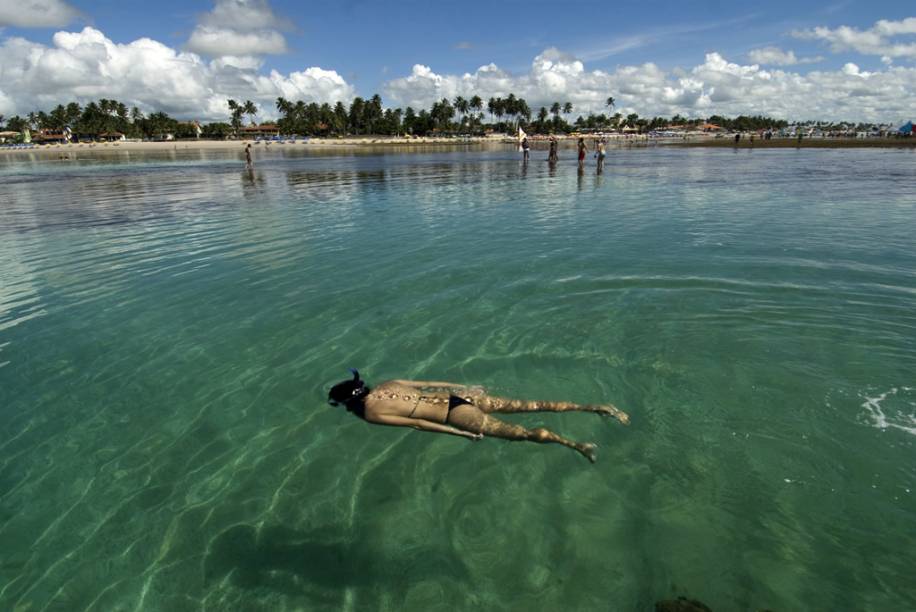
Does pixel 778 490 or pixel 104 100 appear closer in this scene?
pixel 778 490

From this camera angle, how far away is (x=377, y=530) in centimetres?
533

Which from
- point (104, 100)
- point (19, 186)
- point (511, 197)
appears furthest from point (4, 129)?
point (511, 197)

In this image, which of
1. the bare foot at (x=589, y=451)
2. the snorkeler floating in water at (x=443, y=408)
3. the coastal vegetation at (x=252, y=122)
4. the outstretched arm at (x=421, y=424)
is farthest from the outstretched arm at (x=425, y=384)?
the coastal vegetation at (x=252, y=122)

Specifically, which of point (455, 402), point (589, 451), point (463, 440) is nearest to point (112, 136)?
point (455, 402)

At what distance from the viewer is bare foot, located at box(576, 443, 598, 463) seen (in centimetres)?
623

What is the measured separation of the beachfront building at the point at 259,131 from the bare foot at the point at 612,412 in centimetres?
19831

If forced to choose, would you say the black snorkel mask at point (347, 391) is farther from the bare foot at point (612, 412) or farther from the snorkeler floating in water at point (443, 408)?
the bare foot at point (612, 412)

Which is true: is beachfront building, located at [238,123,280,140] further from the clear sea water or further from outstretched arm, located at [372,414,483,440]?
outstretched arm, located at [372,414,483,440]

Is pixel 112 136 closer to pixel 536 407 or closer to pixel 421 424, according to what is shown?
pixel 421 424

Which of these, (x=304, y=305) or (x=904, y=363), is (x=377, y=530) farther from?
(x=904, y=363)

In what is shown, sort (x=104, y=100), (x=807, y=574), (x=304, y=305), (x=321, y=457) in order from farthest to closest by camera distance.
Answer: (x=104, y=100)
(x=304, y=305)
(x=321, y=457)
(x=807, y=574)

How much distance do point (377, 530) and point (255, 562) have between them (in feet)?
4.39

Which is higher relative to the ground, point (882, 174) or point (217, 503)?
point (882, 174)

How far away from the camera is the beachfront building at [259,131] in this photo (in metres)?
178
